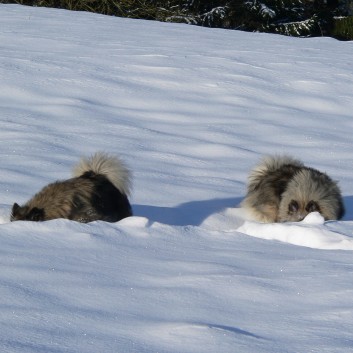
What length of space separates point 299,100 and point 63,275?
306 inches

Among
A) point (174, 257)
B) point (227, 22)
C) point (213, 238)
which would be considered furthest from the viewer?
point (227, 22)

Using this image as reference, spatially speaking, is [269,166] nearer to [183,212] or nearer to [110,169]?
[183,212]

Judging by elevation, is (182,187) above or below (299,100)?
below

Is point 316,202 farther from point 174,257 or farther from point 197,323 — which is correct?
point 197,323

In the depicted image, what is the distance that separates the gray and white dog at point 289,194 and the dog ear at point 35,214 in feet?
5.33

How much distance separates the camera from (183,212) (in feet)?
23.6

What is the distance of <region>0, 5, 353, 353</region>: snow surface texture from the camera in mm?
3705

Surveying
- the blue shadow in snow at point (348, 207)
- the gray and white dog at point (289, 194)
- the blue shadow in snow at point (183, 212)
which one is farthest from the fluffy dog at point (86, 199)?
the blue shadow in snow at point (348, 207)

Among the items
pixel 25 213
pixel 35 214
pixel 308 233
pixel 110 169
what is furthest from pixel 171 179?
pixel 308 233

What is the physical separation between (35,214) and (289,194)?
2.12 m

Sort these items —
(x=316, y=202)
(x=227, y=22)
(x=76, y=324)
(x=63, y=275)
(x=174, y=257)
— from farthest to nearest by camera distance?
(x=227, y=22) → (x=316, y=202) → (x=174, y=257) → (x=63, y=275) → (x=76, y=324)

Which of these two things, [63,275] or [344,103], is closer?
[63,275]

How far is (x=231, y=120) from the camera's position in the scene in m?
10.5

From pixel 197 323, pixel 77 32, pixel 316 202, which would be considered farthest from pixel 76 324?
pixel 77 32
